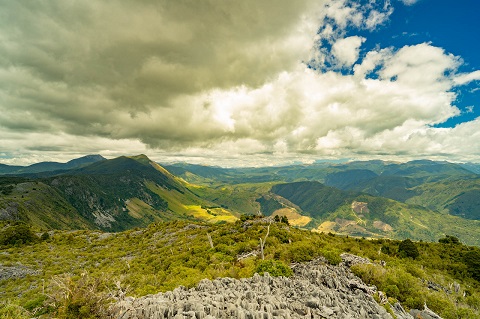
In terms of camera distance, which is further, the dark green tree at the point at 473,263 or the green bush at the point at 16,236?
the green bush at the point at 16,236

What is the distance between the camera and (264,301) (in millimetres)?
16109

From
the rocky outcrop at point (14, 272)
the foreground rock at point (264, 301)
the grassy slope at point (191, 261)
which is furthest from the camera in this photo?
the rocky outcrop at point (14, 272)

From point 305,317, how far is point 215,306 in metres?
5.99

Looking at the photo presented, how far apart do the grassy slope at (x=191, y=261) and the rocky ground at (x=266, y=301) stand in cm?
355

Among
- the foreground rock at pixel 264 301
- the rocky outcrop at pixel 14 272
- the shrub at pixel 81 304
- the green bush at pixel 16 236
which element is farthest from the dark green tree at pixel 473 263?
the green bush at pixel 16 236

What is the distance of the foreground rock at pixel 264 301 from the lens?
14375 mm

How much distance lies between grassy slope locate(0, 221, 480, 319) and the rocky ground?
3.55 metres

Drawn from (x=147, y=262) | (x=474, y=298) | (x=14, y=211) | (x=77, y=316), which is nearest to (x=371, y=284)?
(x=474, y=298)

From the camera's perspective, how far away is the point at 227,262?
3531 centimetres

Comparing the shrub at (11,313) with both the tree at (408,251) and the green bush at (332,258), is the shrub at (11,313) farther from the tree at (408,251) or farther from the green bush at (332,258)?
the tree at (408,251)

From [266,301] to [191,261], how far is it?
82.9ft

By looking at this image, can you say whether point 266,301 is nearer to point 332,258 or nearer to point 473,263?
point 332,258

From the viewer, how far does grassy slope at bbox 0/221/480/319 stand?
2473 cm

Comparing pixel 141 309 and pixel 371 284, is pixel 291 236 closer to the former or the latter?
pixel 371 284
